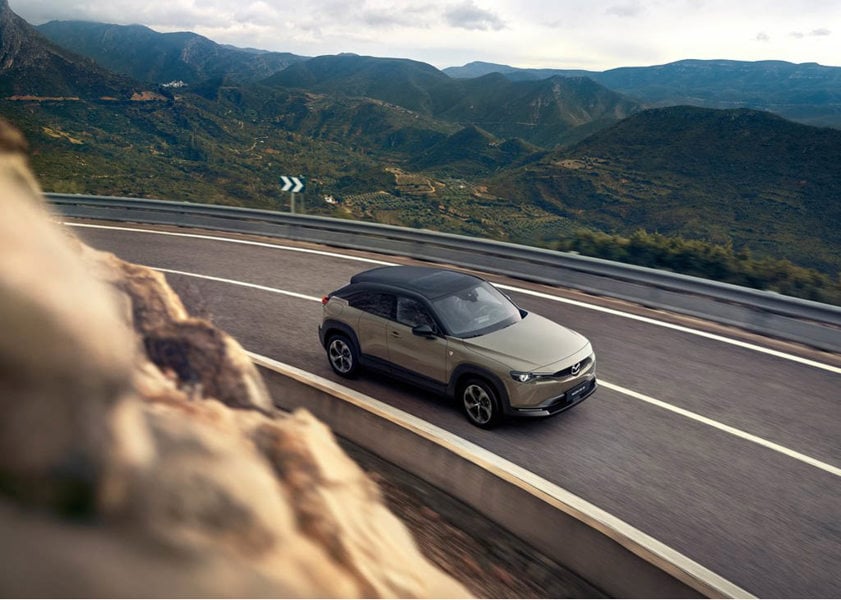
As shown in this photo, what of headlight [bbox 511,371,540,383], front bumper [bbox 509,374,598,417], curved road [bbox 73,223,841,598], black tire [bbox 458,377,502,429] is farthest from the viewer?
black tire [bbox 458,377,502,429]

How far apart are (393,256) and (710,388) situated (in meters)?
8.30

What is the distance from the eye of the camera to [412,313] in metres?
7.82

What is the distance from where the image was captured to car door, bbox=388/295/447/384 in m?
7.51

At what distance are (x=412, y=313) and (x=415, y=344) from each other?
0.40m

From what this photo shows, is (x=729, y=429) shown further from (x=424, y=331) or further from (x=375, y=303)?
(x=375, y=303)

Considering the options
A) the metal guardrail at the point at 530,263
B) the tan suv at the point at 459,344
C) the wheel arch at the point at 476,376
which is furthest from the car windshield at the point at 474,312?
the metal guardrail at the point at 530,263

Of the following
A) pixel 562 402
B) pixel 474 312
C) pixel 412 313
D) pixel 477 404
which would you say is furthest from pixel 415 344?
pixel 562 402

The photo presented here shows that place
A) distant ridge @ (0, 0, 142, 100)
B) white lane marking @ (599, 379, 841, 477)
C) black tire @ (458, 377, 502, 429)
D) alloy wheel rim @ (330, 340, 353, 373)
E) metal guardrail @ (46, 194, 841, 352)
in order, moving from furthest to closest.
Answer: distant ridge @ (0, 0, 142, 100) → metal guardrail @ (46, 194, 841, 352) → alloy wheel rim @ (330, 340, 353, 373) → black tire @ (458, 377, 502, 429) → white lane marking @ (599, 379, 841, 477)

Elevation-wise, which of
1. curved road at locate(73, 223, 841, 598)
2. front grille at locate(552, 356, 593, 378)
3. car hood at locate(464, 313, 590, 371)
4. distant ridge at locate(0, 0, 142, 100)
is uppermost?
distant ridge at locate(0, 0, 142, 100)

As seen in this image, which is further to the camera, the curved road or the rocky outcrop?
the curved road

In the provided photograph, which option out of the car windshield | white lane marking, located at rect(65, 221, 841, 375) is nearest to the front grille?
the car windshield

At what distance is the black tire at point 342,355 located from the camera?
843cm

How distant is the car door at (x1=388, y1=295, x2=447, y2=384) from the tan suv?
0.01 m

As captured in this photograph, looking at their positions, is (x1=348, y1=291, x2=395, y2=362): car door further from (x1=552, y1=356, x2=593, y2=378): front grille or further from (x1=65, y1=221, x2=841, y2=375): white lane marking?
(x1=65, y1=221, x2=841, y2=375): white lane marking
